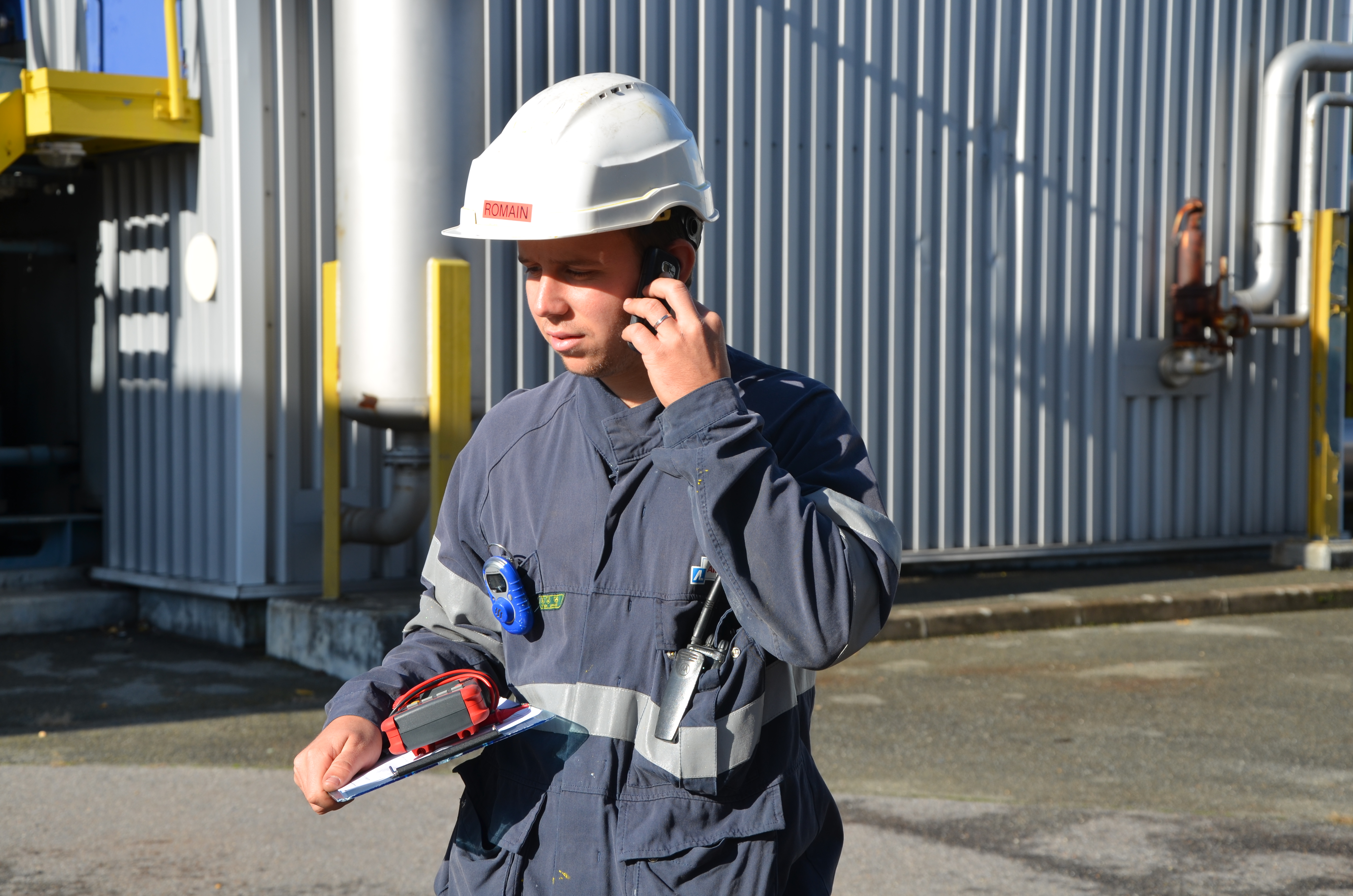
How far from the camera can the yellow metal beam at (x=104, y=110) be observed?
26.5 ft

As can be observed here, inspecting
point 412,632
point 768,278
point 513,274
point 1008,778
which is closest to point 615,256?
point 412,632

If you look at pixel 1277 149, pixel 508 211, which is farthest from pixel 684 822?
pixel 1277 149

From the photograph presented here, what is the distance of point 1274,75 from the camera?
1161 cm

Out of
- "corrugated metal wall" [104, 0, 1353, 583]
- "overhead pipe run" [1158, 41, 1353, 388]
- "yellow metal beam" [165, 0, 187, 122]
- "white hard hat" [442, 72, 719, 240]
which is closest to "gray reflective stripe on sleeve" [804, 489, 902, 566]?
"white hard hat" [442, 72, 719, 240]

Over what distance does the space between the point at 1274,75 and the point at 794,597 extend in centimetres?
1120

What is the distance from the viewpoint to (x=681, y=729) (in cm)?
196

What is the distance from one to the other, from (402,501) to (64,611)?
2.54 m

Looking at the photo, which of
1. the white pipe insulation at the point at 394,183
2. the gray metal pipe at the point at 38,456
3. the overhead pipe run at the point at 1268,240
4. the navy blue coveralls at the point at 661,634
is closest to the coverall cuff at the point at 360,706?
the navy blue coveralls at the point at 661,634

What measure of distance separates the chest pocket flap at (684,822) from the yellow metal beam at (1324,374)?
10598mm

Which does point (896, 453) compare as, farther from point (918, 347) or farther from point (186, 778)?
point (186, 778)

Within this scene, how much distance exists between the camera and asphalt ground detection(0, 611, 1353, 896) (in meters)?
4.70

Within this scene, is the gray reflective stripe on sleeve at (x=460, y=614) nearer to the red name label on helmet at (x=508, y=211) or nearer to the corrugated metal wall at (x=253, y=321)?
the red name label on helmet at (x=508, y=211)

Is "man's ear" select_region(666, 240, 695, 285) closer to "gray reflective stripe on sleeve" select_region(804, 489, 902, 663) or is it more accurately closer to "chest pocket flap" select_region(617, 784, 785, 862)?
"gray reflective stripe on sleeve" select_region(804, 489, 902, 663)

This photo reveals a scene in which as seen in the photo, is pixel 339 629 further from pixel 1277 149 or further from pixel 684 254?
pixel 1277 149
